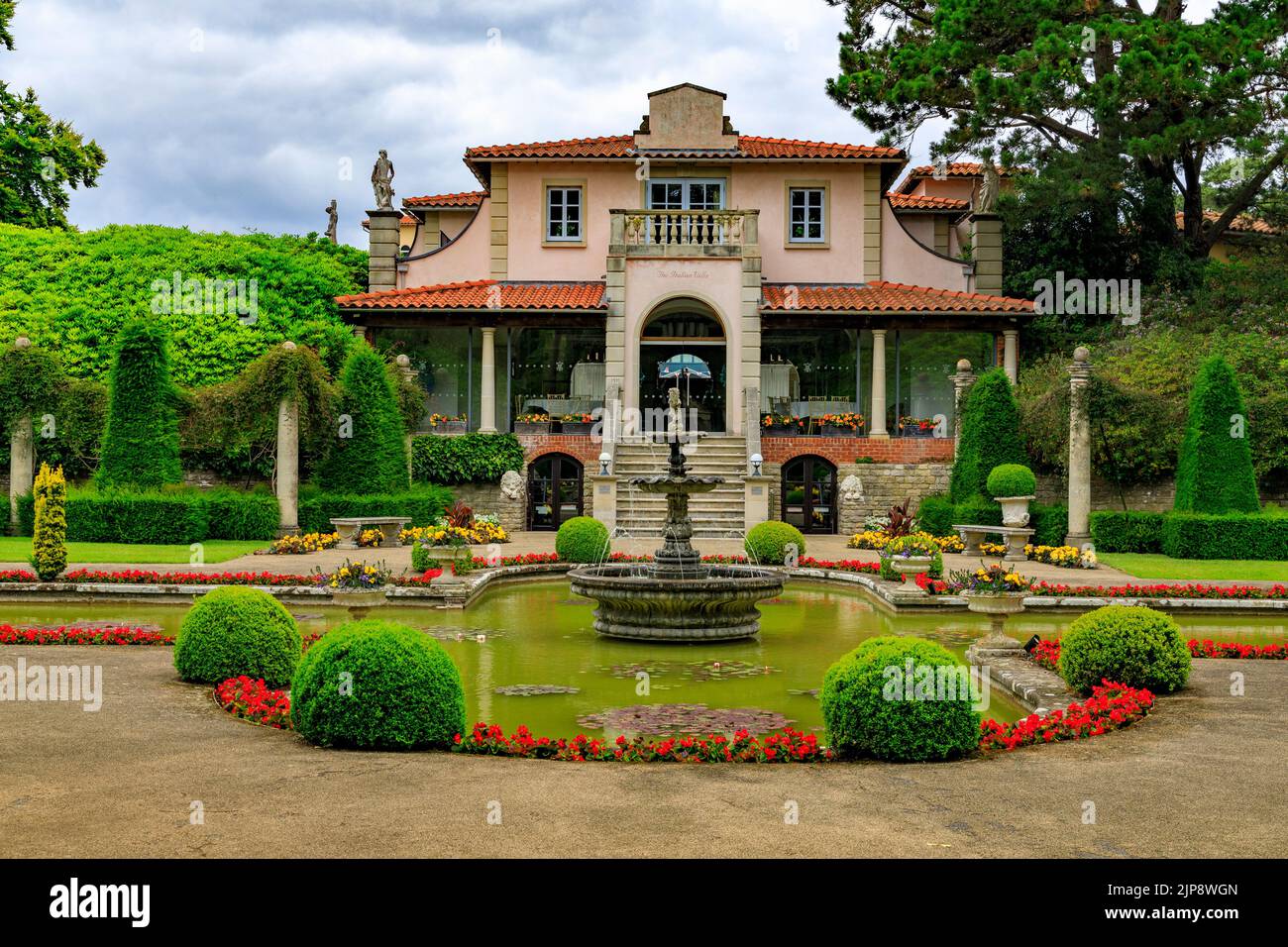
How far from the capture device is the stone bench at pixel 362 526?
23141 millimetres

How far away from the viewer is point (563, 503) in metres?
28.9

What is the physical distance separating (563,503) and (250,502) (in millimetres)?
7871

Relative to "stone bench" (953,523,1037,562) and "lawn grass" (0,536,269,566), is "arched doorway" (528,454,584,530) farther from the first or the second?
"stone bench" (953,523,1037,562)

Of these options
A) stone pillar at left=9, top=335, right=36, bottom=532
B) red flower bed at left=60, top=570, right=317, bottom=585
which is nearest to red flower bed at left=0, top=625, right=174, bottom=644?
red flower bed at left=60, top=570, right=317, bottom=585

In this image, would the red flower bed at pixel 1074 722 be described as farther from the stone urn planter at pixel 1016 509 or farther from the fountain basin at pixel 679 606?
the stone urn planter at pixel 1016 509

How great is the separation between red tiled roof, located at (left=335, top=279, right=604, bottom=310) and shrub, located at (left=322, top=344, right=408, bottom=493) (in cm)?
424

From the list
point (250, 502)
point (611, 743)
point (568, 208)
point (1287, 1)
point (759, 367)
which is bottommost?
point (611, 743)

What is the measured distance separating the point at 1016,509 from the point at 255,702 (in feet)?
57.3

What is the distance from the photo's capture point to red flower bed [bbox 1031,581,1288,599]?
16078 millimetres

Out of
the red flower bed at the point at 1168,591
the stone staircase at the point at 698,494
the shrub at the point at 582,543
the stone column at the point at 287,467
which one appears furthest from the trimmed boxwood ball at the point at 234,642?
the stone staircase at the point at 698,494

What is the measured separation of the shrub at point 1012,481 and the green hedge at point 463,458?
36.6 feet

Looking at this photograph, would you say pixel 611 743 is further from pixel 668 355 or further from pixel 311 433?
pixel 668 355
